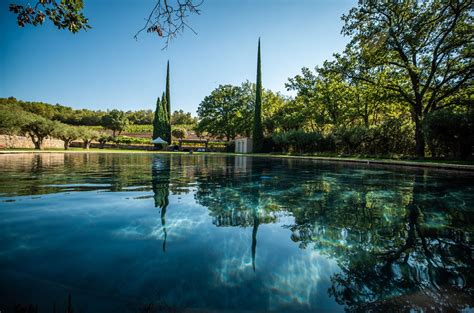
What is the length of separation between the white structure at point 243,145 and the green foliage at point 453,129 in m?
22.4

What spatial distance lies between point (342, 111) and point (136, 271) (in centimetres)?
3021

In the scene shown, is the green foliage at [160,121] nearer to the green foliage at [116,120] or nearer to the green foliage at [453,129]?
the green foliage at [116,120]

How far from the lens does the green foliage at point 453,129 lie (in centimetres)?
1335

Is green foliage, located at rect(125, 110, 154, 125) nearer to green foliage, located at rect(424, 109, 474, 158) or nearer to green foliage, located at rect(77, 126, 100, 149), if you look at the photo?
green foliage, located at rect(77, 126, 100, 149)

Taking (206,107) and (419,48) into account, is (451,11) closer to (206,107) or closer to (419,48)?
(419,48)

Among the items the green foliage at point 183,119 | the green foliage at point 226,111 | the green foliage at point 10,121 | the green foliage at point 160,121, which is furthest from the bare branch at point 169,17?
the green foliage at point 183,119

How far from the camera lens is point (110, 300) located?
167 centimetres

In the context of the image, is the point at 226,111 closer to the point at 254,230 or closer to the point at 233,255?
the point at 254,230

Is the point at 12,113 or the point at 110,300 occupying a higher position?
the point at 12,113

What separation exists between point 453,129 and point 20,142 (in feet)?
161

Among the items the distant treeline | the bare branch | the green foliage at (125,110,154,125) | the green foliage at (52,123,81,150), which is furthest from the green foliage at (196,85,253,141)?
the green foliage at (125,110,154,125)

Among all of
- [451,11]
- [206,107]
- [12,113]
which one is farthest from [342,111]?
[12,113]

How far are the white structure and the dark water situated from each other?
30.0 meters

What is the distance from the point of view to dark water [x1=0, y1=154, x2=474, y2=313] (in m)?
1.73
